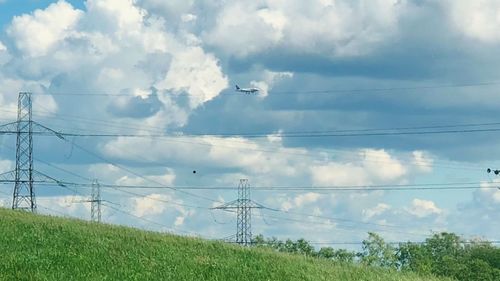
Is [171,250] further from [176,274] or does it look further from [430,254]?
[430,254]

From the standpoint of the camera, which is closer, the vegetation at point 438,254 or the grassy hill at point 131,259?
the grassy hill at point 131,259

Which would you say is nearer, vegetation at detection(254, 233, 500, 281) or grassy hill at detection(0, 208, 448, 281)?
grassy hill at detection(0, 208, 448, 281)

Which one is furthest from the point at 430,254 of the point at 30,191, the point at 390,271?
the point at 390,271

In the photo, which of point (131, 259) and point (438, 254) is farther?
point (438, 254)
